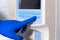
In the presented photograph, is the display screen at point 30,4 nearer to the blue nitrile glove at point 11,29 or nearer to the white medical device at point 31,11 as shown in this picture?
the white medical device at point 31,11

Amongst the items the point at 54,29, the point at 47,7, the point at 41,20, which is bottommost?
the point at 54,29

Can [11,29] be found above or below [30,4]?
below

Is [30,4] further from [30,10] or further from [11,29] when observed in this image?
[11,29]

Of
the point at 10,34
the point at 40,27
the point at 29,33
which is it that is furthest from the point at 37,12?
the point at 10,34

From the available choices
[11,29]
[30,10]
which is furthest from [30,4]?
[11,29]

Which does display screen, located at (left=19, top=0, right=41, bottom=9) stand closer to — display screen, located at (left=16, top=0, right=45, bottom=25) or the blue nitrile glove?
display screen, located at (left=16, top=0, right=45, bottom=25)

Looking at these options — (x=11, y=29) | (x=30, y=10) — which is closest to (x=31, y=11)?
(x=30, y=10)

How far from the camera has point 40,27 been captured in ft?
3.10

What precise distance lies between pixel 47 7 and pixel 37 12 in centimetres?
10

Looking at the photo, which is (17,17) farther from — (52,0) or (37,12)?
(52,0)

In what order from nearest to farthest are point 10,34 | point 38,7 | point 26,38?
1. point 10,34
2. point 26,38
3. point 38,7

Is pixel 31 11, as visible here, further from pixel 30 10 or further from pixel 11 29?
pixel 11 29

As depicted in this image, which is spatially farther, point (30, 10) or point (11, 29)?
point (30, 10)

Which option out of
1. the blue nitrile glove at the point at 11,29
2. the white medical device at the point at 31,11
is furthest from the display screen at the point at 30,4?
the blue nitrile glove at the point at 11,29
